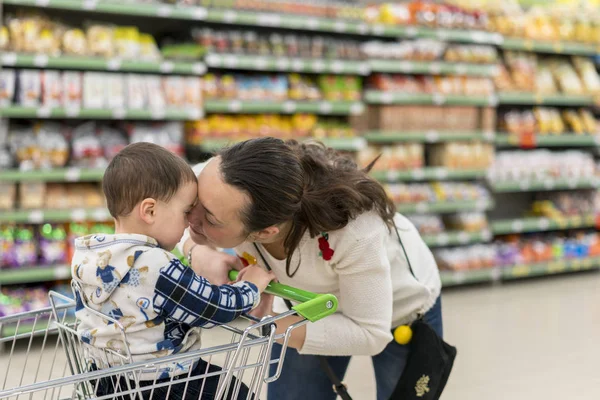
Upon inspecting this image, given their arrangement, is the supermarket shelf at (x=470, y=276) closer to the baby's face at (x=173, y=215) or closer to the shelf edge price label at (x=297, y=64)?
the shelf edge price label at (x=297, y=64)

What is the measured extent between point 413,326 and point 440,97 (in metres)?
3.74

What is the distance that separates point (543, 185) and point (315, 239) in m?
4.71

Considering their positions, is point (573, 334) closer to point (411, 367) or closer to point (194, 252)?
point (411, 367)

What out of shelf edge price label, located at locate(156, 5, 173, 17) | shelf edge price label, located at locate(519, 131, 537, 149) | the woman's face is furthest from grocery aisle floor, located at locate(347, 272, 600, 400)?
shelf edge price label, located at locate(156, 5, 173, 17)

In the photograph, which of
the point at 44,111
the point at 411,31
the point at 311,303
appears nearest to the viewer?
the point at 311,303

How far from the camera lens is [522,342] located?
13.7ft

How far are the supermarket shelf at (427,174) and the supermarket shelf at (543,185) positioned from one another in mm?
229

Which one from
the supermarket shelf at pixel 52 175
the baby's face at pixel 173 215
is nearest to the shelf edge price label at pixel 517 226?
the supermarket shelf at pixel 52 175

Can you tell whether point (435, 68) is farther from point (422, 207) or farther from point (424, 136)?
point (422, 207)

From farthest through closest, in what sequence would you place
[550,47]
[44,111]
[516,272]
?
[550,47] → [516,272] → [44,111]

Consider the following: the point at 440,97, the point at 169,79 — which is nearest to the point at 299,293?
the point at 169,79

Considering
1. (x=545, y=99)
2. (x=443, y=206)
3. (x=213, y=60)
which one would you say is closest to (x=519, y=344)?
(x=443, y=206)

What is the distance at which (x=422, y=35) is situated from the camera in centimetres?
536

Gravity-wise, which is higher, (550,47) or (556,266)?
(550,47)
